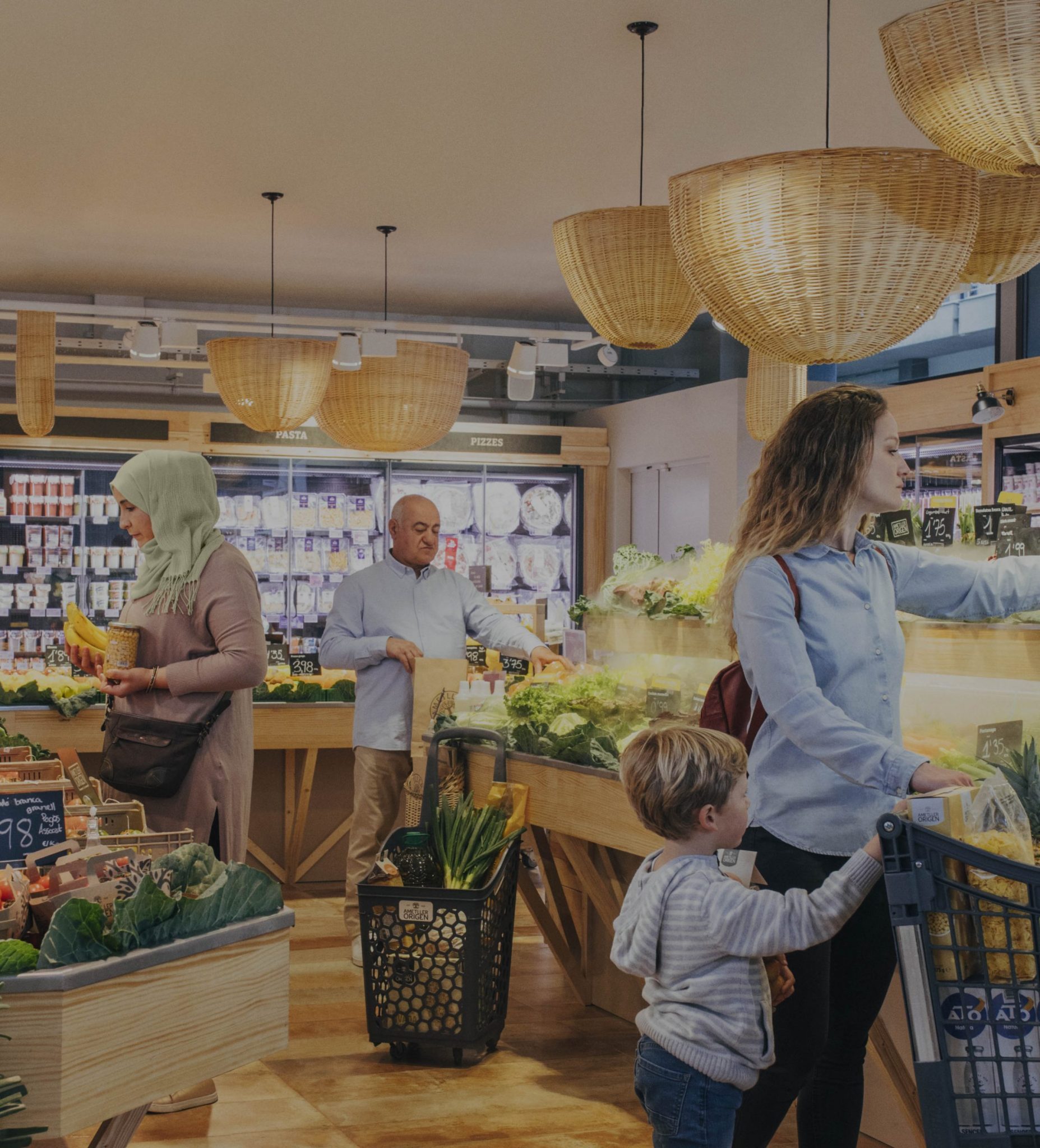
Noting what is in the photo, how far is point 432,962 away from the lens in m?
3.87

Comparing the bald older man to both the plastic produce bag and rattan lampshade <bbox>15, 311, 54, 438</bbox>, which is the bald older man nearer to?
rattan lampshade <bbox>15, 311, 54, 438</bbox>

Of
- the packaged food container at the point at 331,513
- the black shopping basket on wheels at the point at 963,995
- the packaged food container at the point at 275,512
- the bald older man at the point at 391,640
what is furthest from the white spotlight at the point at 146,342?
the black shopping basket on wheels at the point at 963,995

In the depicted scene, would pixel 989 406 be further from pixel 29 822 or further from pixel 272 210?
pixel 29 822

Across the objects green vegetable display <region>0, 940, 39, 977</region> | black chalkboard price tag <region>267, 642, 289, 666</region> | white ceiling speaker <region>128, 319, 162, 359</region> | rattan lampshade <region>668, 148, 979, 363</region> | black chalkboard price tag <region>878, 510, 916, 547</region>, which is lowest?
green vegetable display <region>0, 940, 39, 977</region>

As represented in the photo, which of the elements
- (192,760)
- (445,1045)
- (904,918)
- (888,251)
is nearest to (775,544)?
(888,251)

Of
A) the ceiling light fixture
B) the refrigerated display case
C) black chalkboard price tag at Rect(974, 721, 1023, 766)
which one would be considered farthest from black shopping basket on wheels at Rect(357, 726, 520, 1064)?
the refrigerated display case

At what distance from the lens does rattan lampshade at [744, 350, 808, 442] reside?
6.44 meters

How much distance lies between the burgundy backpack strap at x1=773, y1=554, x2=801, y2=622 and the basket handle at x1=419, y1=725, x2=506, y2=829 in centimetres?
196

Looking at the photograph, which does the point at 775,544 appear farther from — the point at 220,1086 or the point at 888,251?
the point at 220,1086

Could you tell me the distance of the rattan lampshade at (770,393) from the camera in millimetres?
6438

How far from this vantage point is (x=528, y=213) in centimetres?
695

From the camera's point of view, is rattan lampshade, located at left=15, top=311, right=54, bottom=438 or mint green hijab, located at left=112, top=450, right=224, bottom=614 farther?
rattan lampshade, located at left=15, top=311, right=54, bottom=438

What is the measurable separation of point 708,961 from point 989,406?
15.6 feet

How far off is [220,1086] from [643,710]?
5.34ft
